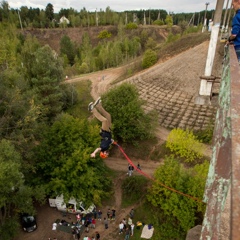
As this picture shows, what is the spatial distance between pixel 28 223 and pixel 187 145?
16763 millimetres

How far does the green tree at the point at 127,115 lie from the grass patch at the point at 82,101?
22.8ft

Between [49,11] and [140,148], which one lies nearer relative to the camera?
[140,148]

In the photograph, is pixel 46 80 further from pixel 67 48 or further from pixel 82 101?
pixel 67 48

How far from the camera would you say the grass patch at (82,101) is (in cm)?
3438

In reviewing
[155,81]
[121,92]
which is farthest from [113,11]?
[121,92]

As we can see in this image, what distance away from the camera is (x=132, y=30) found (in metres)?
93.4

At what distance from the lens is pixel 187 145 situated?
83.1 ft

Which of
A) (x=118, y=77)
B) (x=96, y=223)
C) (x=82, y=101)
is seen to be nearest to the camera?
(x=96, y=223)

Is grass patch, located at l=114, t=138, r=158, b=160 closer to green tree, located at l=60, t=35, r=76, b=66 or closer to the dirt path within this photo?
the dirt path

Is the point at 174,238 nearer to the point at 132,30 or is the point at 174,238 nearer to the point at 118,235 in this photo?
the point at 118,235

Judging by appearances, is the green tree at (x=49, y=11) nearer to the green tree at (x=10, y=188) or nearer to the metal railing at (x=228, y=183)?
the green tree at (x=10, y=188)

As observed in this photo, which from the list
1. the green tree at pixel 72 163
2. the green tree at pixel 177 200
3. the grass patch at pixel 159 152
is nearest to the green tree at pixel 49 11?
the grass patch at pixel 159 152

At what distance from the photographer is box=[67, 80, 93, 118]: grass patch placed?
3438 centimetres

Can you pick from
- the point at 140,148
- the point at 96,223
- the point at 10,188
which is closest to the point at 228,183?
the point at 10,188
